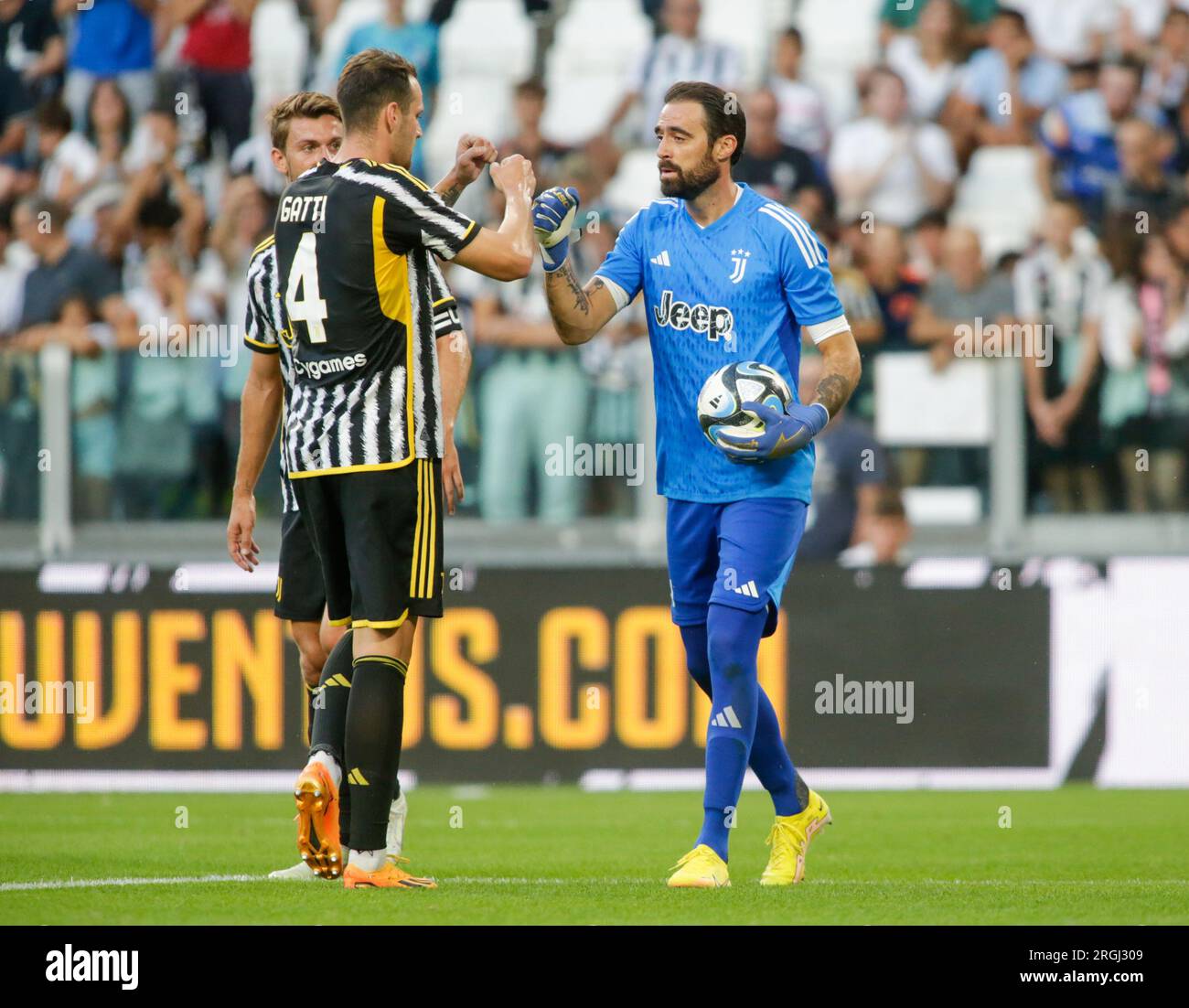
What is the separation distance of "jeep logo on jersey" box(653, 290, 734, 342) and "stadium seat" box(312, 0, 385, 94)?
7.90m

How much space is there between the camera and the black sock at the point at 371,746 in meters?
5.80

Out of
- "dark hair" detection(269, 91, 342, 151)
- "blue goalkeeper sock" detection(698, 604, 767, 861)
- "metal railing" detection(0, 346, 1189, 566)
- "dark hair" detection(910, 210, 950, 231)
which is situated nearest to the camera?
"blue goalkeeper sock" detection(698, 604, 767, 861)

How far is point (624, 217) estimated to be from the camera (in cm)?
1273

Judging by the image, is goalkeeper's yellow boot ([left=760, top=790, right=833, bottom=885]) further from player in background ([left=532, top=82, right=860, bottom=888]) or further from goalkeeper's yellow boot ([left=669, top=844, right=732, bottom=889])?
goalkeeper's yellow boot ([left=669, top=844, right=732, bottom=889])

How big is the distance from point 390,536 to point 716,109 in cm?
177

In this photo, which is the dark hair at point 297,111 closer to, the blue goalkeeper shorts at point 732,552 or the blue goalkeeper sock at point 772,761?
the blue goalkeeper shorts at point 732,552

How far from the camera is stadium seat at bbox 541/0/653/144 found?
13.9 metres

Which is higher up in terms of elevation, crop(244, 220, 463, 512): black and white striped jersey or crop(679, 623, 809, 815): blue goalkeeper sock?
crop(244, 220, 463, 512): black and white striped jersey

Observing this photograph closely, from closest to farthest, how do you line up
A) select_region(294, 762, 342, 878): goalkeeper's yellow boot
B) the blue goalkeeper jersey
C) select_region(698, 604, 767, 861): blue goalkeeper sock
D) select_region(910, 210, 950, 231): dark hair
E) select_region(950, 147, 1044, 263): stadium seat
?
select_region(294, 762, 342, 878): goalkeeper's yellow boot < select_region(698, 604, 767, 861): blue goalkeeper sock < the blue goalkeeper jersey < select_region(910, 210, 950, 231): dark hair < select_region(950, 147, 1044, 263): stadium seat

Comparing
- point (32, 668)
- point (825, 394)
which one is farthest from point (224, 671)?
point (825, 394)

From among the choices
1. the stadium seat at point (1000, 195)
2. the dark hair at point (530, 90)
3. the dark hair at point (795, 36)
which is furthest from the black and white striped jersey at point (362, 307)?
the dark hair at point (795, 36)

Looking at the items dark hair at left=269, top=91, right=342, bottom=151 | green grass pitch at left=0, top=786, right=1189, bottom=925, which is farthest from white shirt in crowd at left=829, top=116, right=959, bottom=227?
dark hair at left=269, top=91, right=342, bottom=151
